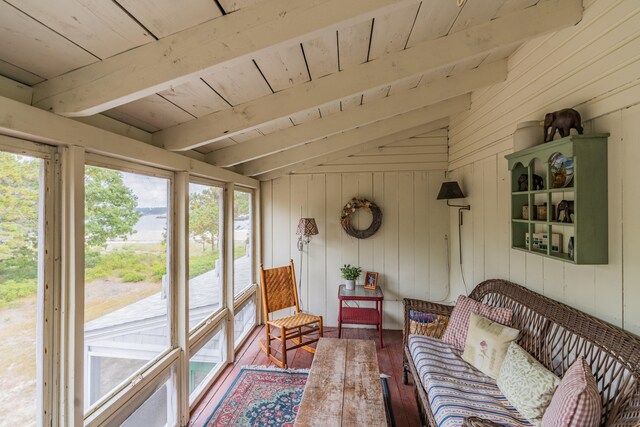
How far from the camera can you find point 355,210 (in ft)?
12.3

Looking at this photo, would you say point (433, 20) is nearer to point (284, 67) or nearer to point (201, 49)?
point (284, 67)

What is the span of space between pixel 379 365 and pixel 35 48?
133 inches

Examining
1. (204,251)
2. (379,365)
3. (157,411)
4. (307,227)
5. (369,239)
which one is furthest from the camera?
(369,239)

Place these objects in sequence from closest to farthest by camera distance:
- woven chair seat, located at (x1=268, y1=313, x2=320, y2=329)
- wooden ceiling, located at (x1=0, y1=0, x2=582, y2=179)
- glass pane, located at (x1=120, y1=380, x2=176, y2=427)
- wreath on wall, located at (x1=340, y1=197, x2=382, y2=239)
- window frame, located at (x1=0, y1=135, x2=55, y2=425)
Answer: wooden ceiling, located at (x1=0, y1=0, x2=582, y2=179) → window frame, located at (x1=0, y1=135, x2=55, y2=425) → glass pane, located at (x1=120, y1=380, x2=176, y2=427) → woven chair seat, located at (x1=268, y1=313, x2=320, y2=329) → wreath on wall, located at (x1=340, y1=197, x2=382, y2=239)

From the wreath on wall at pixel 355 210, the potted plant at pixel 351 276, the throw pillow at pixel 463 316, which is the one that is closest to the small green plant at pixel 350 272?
the potted plant at pixel 351 276

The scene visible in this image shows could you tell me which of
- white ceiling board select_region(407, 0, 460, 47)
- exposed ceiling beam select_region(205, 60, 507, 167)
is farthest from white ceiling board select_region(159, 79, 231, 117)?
white ceiling board select_region(407, 0, 460, 47)

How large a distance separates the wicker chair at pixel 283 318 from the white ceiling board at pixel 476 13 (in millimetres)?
2769

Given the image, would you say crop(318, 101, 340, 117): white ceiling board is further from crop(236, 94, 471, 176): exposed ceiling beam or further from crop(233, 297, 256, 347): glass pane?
crop(233, 297, 256, 347): glass pane

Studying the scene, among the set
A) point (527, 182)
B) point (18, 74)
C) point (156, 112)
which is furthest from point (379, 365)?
point (18, 74)

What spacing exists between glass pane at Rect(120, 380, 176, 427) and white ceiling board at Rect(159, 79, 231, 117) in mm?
1893

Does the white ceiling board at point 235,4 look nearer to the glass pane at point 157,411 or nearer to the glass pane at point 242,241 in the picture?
the glass pane at point 157,411

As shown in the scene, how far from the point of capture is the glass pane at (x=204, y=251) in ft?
7.84

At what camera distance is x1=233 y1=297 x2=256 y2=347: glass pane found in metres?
3.36

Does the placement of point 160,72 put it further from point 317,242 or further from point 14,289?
point 317,242
